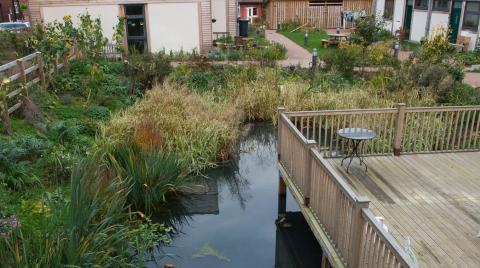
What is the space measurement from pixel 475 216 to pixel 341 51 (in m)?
9.41

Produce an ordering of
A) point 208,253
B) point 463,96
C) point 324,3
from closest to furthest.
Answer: point 208,253 → point 463,96 → point 324,3

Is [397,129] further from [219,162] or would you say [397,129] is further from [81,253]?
[81,253]

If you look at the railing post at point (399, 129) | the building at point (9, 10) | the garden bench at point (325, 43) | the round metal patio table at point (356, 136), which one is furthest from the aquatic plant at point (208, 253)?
the building at point (9, 10)

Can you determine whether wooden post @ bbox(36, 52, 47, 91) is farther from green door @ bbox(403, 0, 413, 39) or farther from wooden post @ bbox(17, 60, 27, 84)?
green door @ bbox(403, 0, 413, 39)

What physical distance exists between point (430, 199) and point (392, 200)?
471 millimetres

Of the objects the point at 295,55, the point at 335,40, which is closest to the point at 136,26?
the point at 295,55

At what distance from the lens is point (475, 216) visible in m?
5.18

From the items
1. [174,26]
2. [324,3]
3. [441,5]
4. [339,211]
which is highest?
[324,3]

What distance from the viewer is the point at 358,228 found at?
152 inches

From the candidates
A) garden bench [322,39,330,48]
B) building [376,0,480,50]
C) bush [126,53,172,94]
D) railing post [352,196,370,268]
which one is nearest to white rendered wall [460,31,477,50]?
building [376,0,480,50]

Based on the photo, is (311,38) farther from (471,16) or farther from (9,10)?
(9,10)

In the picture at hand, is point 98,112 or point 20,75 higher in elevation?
point 20,75

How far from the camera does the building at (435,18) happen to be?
18.1 metres

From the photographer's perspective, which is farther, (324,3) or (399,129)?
(324,3)
